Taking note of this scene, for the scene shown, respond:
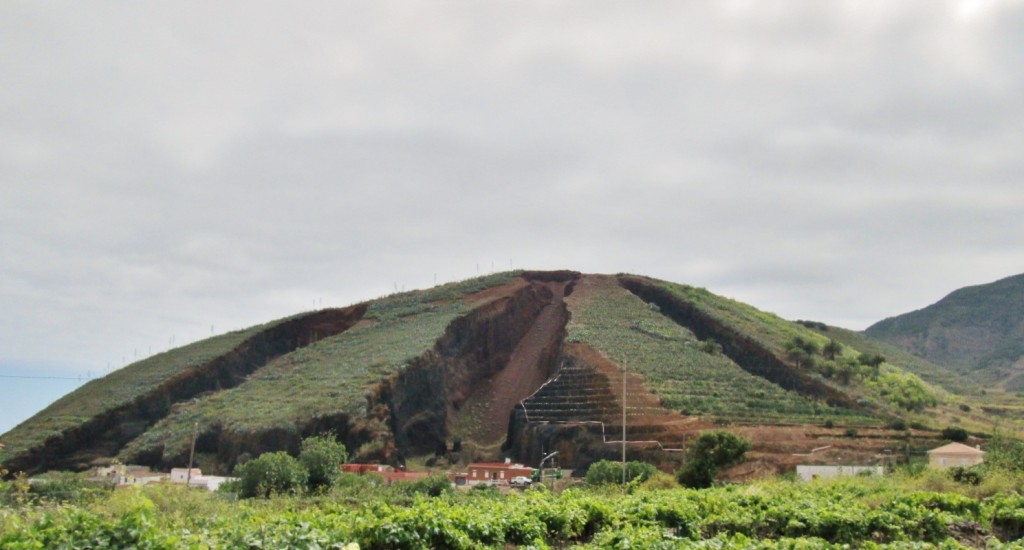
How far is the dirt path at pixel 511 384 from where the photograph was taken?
5981cm

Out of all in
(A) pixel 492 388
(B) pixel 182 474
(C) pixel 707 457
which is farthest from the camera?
(A) pixel 492 388

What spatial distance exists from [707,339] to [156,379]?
43268mm

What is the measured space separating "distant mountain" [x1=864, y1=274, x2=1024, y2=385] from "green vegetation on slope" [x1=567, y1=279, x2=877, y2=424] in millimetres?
63751

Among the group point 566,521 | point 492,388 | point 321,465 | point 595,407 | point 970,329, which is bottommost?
point 321,465

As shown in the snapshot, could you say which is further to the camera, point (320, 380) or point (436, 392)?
point (436, 392)

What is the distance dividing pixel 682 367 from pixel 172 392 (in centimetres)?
3743

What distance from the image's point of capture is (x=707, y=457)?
30.6m

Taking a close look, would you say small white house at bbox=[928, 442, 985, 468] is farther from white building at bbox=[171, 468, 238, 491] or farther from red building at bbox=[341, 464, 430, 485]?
white building at bbox=[171, 468, 238, 491]

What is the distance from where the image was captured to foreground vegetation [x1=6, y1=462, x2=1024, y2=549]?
25.4ft

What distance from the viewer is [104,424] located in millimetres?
55312

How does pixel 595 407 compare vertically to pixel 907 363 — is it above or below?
below

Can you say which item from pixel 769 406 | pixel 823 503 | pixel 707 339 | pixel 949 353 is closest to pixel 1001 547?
pixel 823 503

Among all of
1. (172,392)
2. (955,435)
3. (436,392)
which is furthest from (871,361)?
(172,392)

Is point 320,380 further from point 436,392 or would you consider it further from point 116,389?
point 116,389
